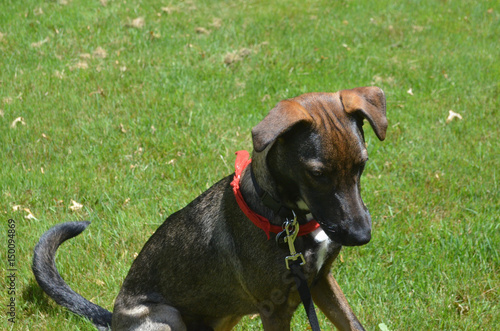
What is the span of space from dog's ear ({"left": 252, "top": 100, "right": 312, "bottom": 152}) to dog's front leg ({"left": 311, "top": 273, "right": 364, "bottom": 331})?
3.64 feet

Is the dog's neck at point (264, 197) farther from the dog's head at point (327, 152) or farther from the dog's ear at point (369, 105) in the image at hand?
the dog's ear at point (369, 105)

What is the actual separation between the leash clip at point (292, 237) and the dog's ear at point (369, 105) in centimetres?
60

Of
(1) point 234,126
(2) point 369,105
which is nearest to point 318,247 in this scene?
(2) point 369,105

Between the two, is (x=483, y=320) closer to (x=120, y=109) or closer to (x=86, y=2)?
(x=120, y=109)

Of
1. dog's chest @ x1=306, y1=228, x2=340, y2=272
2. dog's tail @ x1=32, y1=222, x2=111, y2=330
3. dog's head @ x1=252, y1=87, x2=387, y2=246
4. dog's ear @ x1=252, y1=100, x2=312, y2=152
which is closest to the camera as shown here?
dog's ear @ x1=252, y1=100, x2=312, y2=152

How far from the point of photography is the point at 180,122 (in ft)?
19.4

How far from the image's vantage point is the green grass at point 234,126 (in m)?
3.90

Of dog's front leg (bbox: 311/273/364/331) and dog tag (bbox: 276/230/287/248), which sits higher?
dog tag (bbox: 276/230/287/248)

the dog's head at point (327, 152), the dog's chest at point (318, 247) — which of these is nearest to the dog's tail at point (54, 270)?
the dog's chest at point (318, 247)

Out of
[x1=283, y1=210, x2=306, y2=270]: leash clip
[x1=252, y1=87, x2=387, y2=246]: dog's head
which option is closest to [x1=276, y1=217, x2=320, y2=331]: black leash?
[x1=283, y1=210, x2=306, y2=270]: leash clip

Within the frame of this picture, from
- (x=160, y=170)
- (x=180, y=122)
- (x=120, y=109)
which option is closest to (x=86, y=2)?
(x=120, y=109)

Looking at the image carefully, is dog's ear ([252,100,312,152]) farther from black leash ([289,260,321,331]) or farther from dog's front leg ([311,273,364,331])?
dog's front leg ([311,273,364,331])

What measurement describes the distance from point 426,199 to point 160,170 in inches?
93.7

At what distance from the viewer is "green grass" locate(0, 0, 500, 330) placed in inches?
154
